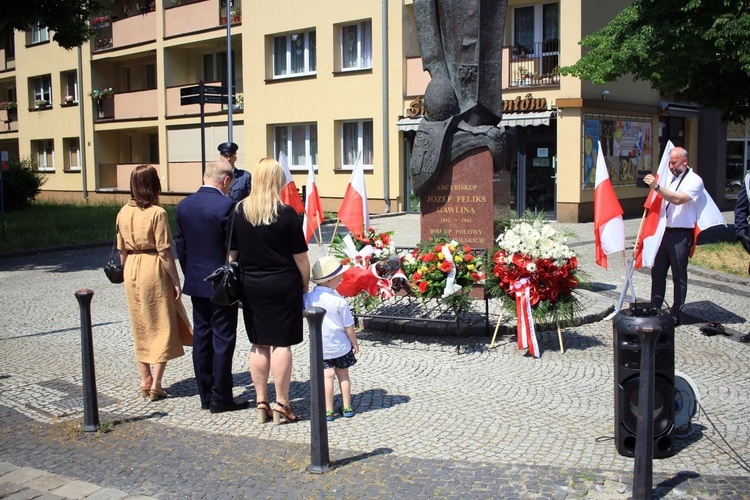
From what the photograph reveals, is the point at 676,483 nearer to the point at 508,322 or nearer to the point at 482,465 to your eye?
the point at 482,465

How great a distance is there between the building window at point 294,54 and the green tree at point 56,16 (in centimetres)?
1063

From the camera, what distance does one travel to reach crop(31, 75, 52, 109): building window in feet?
131

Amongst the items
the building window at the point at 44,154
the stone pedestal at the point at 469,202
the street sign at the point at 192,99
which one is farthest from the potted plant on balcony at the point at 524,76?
the building window at the point at 44,154

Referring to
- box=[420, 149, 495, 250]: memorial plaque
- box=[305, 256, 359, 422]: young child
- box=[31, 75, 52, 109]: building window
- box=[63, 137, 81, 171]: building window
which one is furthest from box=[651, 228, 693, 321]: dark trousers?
box=[31, 75, 52, 109]: building window

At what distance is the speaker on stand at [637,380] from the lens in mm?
5031

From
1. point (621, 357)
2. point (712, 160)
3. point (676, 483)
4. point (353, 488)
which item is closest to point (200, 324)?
point (353, 488)

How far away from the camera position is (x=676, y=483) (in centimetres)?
472

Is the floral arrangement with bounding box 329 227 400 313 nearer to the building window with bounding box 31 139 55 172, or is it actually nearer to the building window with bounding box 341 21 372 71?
the building window with bounding box 341 21 372 71

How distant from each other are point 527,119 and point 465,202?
13230 millimetres

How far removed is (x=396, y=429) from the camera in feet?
18.9

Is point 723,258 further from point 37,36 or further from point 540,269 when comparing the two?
point 37,36

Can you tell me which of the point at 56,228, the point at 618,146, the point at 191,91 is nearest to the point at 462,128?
the point at 191,91

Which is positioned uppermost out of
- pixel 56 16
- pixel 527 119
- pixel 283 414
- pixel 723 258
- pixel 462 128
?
pixel 56 16

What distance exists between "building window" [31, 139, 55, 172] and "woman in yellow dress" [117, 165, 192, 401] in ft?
119
